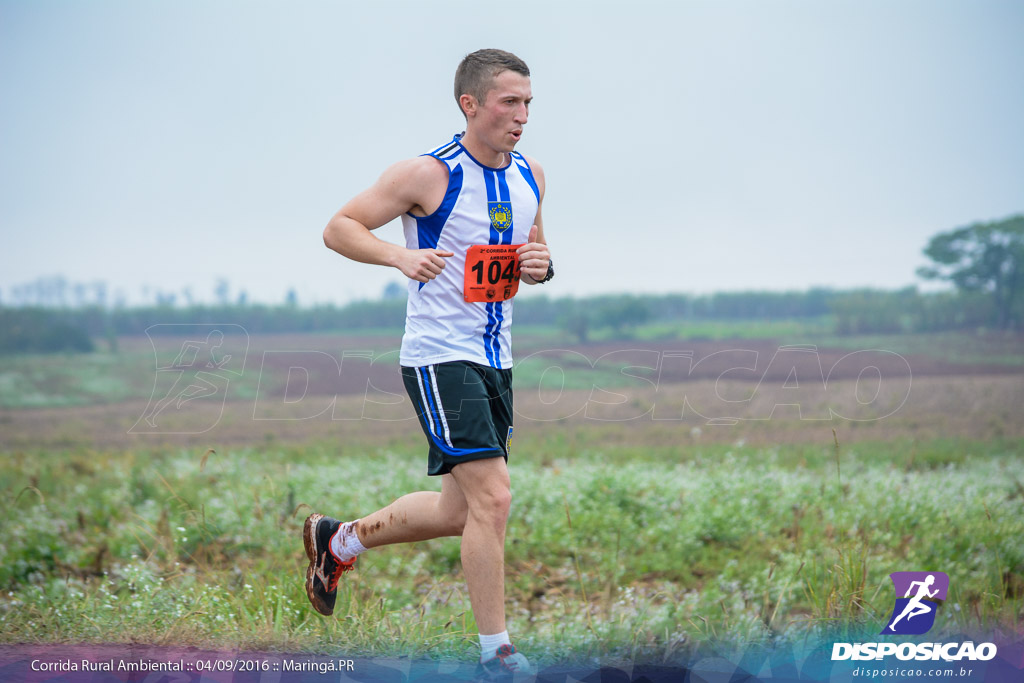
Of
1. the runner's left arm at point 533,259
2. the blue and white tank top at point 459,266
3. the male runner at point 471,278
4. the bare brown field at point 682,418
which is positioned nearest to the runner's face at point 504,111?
the male runner at point 471,278

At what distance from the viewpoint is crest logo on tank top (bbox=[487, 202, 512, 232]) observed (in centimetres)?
325

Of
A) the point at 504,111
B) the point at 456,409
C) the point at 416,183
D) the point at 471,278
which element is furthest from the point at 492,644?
the point at 504,111

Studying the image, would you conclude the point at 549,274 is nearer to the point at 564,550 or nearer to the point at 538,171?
the point at 538,171

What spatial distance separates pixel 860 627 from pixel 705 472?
4.44 m

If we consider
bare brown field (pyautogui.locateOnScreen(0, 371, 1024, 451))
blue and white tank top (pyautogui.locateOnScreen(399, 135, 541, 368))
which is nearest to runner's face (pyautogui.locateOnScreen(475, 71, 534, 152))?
blue and white tank top (pyautogui.locateOnScreen(399, 135, 541, 368))

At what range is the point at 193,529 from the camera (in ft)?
22.1

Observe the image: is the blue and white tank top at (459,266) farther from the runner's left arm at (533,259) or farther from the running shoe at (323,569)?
the running shoe at (323,569)

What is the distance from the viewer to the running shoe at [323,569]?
3764mm

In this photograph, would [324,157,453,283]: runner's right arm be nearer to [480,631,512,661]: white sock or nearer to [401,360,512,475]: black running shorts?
[401,360,512,475]: black running shorts

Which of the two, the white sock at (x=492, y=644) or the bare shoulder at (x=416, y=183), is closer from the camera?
the white sock at (x=492, y=644)

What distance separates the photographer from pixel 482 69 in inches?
126

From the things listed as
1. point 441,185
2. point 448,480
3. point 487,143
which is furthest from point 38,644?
point 487,143

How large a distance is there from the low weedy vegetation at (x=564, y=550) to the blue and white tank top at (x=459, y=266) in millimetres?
1174

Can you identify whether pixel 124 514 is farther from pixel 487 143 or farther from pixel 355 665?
pixel 487 143
